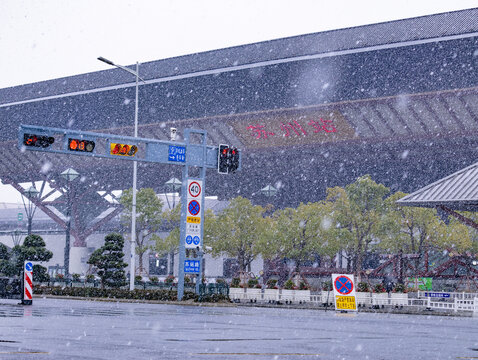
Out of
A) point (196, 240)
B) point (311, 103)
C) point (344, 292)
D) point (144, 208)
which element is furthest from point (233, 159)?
point (144, 208)

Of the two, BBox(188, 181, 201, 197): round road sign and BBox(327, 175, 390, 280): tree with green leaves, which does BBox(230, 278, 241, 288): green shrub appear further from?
BBox(327, 175, 390, 280): tree with green leaves

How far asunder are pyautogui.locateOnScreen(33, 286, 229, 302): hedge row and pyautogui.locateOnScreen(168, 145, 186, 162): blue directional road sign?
5957 millimetres

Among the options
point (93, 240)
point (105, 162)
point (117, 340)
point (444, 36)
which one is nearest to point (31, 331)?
point (117, 340)

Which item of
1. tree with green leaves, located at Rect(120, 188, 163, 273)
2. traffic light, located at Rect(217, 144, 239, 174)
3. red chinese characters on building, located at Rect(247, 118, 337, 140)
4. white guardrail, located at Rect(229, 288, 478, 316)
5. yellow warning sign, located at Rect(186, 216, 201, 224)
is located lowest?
white guardrail, located at Rect(229, 288, 478, 316)

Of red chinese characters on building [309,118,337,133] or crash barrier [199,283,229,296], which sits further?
red chinese characters on building [309,118,337,133]

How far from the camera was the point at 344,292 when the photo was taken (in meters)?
25.4

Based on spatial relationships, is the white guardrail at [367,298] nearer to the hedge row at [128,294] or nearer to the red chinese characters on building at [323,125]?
the hedge row at [128,294]

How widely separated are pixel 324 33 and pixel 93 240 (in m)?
48.5

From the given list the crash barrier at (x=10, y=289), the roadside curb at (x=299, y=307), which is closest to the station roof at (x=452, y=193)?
the roadside curb at (x=299, y=307)

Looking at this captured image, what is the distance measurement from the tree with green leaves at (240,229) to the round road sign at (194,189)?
77.1ft

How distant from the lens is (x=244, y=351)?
37.7 ft

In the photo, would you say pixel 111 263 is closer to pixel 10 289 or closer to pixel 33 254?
pixel 33 254

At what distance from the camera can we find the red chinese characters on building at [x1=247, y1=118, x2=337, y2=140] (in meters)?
64.7

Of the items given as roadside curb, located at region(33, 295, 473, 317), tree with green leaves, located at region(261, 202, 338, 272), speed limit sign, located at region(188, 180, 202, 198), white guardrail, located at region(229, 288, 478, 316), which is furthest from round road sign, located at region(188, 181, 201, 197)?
tree with green leaves, located at region(261, 202, 338, 272)
